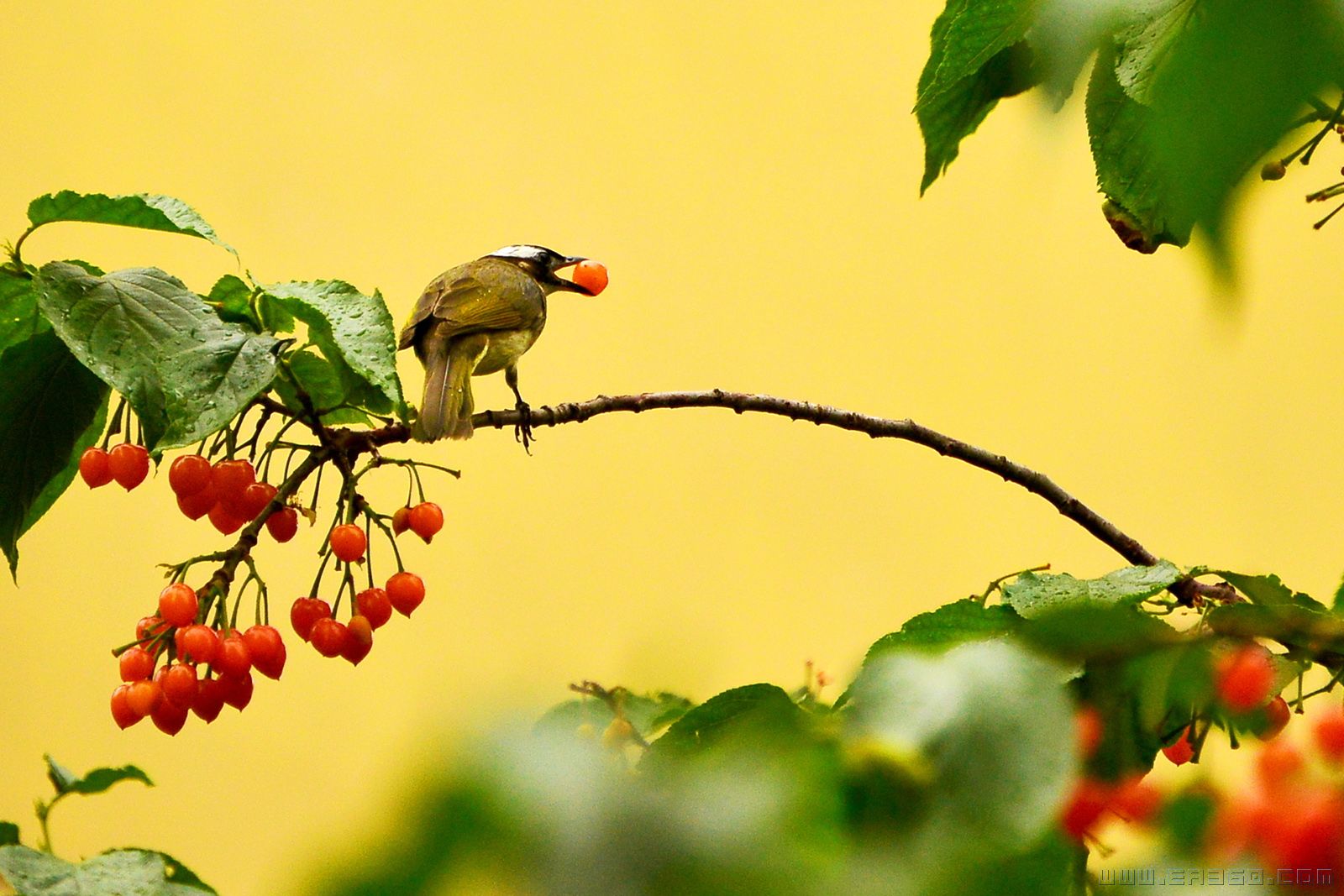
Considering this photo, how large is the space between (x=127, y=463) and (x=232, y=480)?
43 millimetres

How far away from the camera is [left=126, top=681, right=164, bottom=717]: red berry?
1.57 ft

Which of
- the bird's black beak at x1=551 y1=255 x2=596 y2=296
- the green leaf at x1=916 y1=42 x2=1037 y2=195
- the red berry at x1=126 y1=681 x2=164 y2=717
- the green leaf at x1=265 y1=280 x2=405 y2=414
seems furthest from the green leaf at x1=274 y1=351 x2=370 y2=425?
the bird's black beak at x1=551 y1=255 x2=596 y2=296

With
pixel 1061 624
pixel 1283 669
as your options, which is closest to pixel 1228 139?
pixel 1061 624

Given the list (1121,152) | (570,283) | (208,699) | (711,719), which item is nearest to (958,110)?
(1121,152)

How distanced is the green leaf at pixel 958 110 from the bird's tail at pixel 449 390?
34cm

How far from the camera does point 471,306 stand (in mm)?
923

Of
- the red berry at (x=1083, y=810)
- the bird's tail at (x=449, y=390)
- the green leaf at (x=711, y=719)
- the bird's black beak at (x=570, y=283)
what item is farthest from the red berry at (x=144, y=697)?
the bird's black beak at (x=570, y=283)

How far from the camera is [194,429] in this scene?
43 cm

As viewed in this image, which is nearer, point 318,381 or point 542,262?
point 318,381

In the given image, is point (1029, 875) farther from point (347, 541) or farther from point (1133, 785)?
point (347, 541)

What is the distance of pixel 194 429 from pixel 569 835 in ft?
1.20

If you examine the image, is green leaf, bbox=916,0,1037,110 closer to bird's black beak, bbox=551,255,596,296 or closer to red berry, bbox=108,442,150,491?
red berry, bbox=108,442,150,491

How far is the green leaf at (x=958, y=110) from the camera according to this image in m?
0.43

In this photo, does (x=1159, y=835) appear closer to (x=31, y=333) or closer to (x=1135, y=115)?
(x=1135, y=115)
